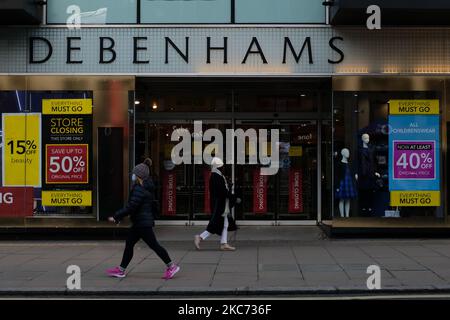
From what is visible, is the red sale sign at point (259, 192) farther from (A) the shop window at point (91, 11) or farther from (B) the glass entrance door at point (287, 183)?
(A) the shop window at point (91, 11)

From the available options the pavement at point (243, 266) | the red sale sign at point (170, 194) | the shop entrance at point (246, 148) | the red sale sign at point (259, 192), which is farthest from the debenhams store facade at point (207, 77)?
the red sale sign at point (259, 192)

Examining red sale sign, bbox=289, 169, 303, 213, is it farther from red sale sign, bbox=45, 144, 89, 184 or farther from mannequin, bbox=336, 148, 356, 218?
red sale sign, bbox=45, 144, 89, 184

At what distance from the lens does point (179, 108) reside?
51.5 feet

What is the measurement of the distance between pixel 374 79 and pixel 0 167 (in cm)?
853

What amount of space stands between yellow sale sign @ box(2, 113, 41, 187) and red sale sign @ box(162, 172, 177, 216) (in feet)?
11.5

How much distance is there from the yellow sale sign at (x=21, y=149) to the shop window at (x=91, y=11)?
227 centimetres

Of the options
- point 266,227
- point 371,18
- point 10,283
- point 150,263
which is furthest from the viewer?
point 266,227

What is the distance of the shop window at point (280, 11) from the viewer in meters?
13.7

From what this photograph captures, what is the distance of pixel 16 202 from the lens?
1353 centimetres

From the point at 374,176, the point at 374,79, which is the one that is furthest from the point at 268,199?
the point at 374,79

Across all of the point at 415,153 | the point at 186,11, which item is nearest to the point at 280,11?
the point at 186,11

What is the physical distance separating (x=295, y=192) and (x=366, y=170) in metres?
2.60

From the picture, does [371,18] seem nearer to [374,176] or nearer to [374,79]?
[374,79]

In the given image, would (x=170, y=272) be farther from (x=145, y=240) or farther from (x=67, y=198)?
(x=67, y=198)
